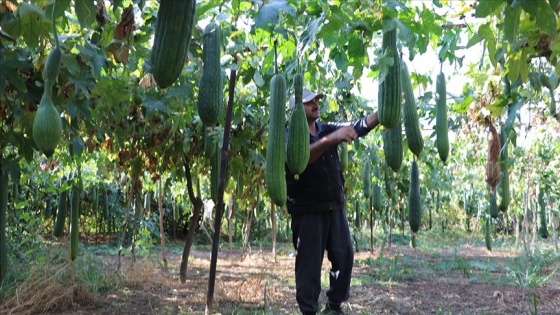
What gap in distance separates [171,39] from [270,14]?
0.96 metres

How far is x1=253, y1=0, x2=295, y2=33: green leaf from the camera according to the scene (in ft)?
7.57

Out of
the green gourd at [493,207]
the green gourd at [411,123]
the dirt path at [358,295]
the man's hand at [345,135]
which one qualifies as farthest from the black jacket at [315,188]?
the green gourd at [493,207]

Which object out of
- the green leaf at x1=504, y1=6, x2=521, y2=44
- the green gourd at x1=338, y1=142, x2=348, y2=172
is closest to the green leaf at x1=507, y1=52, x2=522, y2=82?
the green leaf at x1=504, y1=6, x2=521, y2=44

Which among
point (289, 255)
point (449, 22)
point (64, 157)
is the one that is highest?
point (449, 22)

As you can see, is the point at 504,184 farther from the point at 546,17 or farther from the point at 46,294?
the point at 46,294

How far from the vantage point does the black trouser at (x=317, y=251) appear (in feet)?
14.2

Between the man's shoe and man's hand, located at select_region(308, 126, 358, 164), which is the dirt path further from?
man's hand, located at select_region(308, 126, 358, 164)

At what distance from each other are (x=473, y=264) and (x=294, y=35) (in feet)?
29.3

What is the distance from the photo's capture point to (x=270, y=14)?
2332 mm

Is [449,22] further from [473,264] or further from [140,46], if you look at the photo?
[473,264]

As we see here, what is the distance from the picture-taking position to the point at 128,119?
18.5ft

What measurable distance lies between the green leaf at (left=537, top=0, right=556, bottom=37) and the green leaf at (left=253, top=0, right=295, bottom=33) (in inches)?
43.4

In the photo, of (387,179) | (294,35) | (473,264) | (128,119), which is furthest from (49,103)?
(473,264)

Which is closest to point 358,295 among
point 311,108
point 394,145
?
point 311,108
